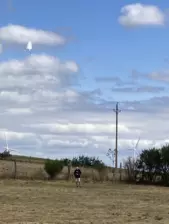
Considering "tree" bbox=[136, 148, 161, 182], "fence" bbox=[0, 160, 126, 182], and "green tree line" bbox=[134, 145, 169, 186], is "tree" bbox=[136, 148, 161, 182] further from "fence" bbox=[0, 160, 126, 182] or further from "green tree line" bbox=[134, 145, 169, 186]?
"fence" bbox=[0, 160, 126, 182]

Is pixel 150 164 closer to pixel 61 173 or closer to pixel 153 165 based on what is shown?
pixel 153 165

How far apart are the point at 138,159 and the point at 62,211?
4508cm

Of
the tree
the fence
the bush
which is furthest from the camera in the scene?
the tree

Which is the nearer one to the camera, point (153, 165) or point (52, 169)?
point (52, 169)

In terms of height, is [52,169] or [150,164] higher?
[150,164]

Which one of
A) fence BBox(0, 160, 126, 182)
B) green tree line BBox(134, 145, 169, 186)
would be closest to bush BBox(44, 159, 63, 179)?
fence BBox(0, 160, 126, 182)

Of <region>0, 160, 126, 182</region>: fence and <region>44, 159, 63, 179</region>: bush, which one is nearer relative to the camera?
<region>0, 160, 126, 182</region>: fence

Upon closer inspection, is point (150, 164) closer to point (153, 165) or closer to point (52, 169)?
point (153, 165)

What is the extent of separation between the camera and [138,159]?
6875 cm

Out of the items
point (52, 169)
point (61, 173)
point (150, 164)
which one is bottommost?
point (61, 173)

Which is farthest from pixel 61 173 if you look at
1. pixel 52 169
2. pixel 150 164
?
pixel 150 164

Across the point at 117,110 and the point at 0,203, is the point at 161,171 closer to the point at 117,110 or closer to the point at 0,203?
the point at 117,110

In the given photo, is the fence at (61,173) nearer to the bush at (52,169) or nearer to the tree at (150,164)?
the bush at (52,169)

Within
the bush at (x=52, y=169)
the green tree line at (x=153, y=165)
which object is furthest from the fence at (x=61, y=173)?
the green tree line at (x=153, y=165)
